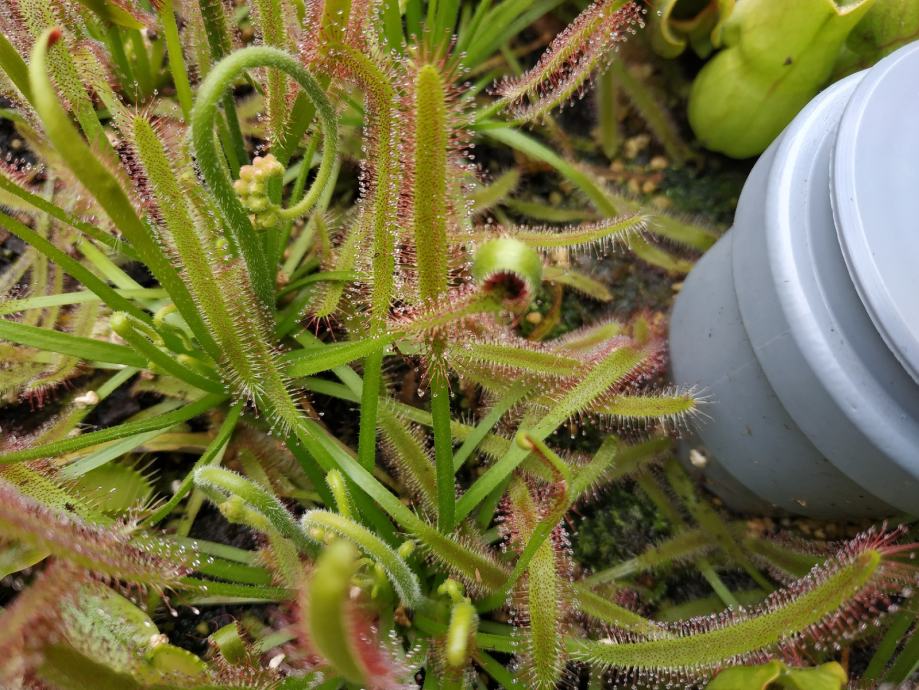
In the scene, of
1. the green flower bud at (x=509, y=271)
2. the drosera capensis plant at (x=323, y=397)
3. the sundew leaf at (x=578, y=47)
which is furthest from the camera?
the sundew leaf at (x=578, y=47)

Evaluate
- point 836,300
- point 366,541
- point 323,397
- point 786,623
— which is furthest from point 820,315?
point 323,397

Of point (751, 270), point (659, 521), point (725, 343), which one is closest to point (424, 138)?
point (751, 270)

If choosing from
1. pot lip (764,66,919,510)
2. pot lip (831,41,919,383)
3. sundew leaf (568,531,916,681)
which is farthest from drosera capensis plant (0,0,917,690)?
pot lip (831,41,919,383)

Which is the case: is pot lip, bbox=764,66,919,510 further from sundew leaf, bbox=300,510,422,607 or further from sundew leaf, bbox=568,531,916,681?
sundew leaf, bbox=300,510,422,607

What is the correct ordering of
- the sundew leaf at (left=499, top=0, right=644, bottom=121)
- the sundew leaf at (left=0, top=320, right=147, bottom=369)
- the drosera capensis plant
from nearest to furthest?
1. the drosera capensis plant
2. the sundew leaf at (left=0, top=320, right=147, bottom=369)
3. the sundew leaf at (left=499, top=0, right=644, bottom=121)

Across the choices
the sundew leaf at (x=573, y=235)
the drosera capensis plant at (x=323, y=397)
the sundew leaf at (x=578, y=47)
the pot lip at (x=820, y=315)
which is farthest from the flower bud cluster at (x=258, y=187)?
the pot lip at (x=820, y=315)

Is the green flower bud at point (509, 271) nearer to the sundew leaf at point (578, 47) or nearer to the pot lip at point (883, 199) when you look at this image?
the pot lip at point (883, 199)

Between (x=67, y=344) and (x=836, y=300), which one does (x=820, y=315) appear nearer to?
(x=836, y=300)
